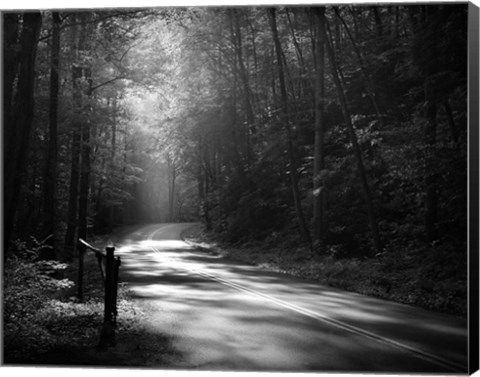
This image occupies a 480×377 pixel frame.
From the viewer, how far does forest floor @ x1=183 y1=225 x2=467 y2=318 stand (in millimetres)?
7441

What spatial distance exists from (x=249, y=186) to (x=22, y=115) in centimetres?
1377

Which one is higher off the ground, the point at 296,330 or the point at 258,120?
the point at 258,120

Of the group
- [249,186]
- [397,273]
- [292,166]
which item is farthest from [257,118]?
[397,273]

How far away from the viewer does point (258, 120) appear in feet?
72.4

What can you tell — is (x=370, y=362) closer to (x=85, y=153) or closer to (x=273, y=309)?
(x=273, y=309)

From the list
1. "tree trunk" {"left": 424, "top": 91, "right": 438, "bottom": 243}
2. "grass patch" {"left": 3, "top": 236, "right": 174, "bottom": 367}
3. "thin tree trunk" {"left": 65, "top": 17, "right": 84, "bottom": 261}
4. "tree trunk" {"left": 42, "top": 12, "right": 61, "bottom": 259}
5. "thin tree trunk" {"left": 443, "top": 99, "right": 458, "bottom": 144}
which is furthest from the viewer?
"thin tree trunk" {"left": 65, "top": 17, "right": 84, "bottom": 261}

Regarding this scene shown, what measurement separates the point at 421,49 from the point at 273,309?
5.44 metres

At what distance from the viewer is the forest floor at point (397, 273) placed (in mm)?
7441

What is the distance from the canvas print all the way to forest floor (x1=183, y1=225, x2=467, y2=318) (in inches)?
2.3

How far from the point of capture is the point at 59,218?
1861cm

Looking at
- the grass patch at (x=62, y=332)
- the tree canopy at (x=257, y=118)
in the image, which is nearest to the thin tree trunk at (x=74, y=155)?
the tree canopy at (x=257, y=118)

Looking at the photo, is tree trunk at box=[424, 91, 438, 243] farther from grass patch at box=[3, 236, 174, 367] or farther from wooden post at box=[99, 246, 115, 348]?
wooden post at box=[99, 246, 115, 348]

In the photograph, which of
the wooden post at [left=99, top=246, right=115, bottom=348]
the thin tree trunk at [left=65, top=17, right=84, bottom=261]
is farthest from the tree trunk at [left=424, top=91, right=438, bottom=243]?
the thin tree trunk at [left=65, top=17, right=84, bottom=261]

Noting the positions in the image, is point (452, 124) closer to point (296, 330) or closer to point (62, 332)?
point (296, 330)
